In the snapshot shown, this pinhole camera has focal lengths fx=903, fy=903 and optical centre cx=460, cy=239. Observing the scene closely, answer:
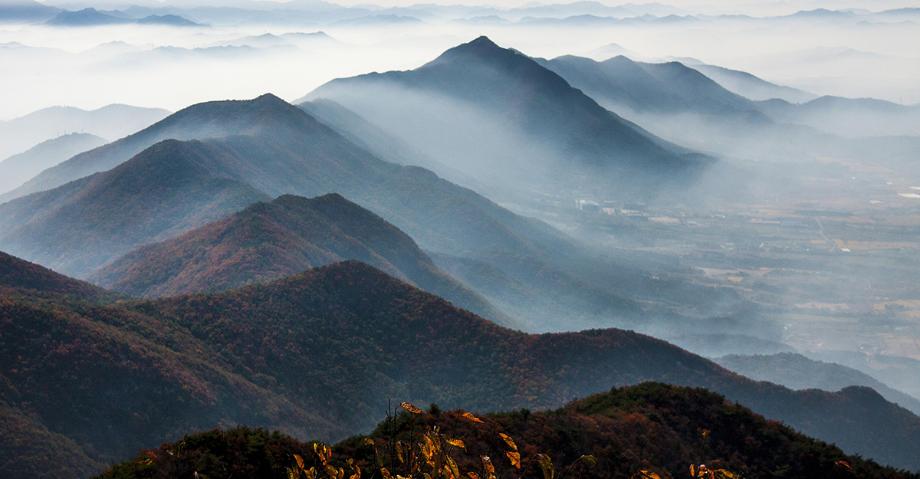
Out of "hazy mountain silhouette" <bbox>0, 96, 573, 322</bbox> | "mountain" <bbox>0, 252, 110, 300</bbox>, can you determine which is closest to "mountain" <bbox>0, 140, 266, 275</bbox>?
"hazy mountain silhouette" <bbox>0, 96, 573, 322</bbox>

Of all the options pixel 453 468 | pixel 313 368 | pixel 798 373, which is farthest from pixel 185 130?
pixel 453 468

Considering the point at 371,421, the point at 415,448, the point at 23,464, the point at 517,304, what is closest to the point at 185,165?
the point at 517,304

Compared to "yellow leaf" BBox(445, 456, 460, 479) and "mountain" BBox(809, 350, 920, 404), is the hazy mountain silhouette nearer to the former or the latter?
"mountain" BBox(809, 350, 920, 404)

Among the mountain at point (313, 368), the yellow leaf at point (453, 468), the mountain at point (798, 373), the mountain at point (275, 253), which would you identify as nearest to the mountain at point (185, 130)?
the mountain at point (275, 253)

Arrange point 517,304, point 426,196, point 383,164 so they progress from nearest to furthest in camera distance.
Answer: point 517,304 → point 426,196 → point 383,164

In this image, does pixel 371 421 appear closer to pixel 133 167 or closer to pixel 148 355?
pixel 148 355

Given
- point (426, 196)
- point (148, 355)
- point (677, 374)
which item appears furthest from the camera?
point (426, 196)
